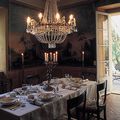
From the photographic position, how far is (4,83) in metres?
5.39

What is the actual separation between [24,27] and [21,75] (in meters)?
1.61

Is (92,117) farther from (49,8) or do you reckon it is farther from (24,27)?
(24,27)

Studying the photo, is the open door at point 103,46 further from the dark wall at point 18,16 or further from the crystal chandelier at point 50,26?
the dark wall at point 18,16

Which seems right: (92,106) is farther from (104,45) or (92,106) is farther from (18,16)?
(18,16)

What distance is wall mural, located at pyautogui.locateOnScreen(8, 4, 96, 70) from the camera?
233 inches

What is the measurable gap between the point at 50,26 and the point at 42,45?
300cm

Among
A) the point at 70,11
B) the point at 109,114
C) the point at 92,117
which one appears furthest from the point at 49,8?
the point at 109,114

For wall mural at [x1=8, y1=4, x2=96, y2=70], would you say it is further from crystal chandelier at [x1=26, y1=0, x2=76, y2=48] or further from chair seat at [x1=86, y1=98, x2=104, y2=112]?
chair seat at [x1=86, y1=98, x2=104, y2=112]

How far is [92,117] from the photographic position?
14.3 feet

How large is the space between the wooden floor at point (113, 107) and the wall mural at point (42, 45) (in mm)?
1359

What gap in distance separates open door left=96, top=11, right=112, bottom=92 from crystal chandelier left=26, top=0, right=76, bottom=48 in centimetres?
212

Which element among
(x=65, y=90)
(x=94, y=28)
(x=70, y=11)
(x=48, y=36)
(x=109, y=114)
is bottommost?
(x=109, y=114)

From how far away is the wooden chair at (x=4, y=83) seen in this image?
5.32 m

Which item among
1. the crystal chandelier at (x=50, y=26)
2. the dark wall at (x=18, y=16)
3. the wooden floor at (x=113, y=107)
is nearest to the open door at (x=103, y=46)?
the wooden floor at (x=113, y=107)
